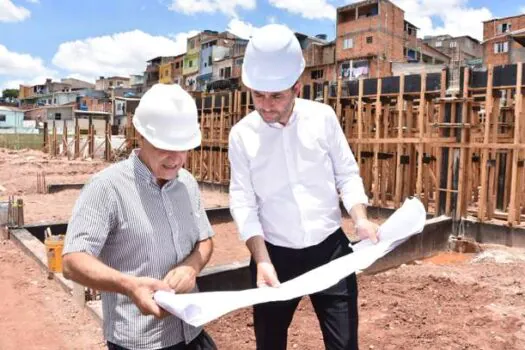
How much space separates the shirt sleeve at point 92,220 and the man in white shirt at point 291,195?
2.31 ft

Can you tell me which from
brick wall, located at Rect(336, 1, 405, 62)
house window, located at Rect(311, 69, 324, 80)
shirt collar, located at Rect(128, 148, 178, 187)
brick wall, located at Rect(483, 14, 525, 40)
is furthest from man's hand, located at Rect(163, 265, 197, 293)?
brick wall, located at Rect(483, 14, 525, 40)

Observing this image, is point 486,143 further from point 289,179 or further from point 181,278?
point 181,278

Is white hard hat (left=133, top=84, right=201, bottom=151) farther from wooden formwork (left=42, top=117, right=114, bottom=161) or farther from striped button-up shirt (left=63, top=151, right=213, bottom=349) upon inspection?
wooden formwork (left=42, top=117, right=114, bottom=161)

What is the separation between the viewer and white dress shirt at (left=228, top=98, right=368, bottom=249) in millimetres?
2240

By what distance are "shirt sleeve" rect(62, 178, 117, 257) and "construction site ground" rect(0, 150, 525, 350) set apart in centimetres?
252

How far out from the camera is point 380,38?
40.7 m

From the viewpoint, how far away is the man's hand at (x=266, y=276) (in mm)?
2105

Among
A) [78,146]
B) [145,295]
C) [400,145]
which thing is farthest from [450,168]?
[78,146]

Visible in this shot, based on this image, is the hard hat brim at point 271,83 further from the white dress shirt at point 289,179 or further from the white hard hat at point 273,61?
the white dress shirt at point 289,179

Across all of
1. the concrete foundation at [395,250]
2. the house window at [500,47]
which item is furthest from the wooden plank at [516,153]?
the house window at [500,47]

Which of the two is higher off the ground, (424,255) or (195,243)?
(195,243)

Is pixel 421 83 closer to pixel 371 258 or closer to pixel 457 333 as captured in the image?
pixel 457 333

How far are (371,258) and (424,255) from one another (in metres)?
5.59

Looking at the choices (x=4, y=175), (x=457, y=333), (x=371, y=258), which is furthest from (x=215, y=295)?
(x=4, y=175)
